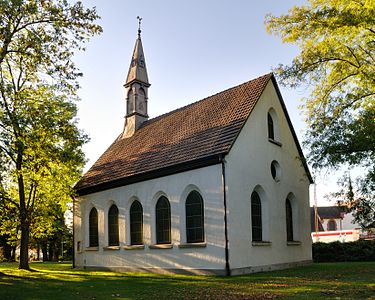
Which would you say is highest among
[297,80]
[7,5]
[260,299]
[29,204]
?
[7,5]

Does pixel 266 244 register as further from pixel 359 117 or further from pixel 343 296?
pixel 343 296

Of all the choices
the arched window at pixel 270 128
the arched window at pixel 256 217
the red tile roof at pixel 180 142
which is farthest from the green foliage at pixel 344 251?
the red tile roof at pixel 180 142

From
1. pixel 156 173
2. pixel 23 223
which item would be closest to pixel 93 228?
pixel 23 223

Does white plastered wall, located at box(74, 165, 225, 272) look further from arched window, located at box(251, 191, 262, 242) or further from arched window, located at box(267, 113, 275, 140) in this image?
arched window, located at box(267, 113, 275, 140)

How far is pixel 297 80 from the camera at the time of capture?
66.9ft

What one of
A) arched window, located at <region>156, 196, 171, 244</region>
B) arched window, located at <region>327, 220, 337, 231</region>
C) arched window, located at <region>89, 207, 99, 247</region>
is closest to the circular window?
arched window, located at <region>156, 196, 171, 244</region>

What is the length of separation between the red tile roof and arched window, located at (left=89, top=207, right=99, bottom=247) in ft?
4.69

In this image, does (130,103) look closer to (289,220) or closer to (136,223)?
(136,223)

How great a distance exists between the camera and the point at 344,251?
2669 centimetres

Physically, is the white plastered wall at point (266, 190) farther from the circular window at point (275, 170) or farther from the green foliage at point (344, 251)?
the green foliage at point (344, 251)

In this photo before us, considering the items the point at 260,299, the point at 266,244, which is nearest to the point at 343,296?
the point at 260,299

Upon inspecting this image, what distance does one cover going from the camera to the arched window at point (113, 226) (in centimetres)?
2342

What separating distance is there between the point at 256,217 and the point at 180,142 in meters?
5.35

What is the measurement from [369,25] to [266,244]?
10.6 metres
